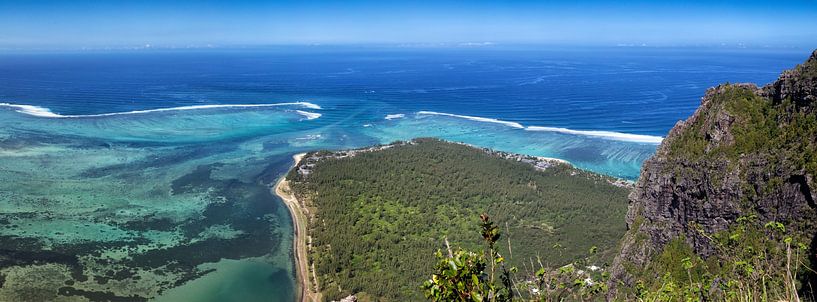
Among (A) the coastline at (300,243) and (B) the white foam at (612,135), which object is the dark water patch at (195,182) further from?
(B) the white foam at (612,135)

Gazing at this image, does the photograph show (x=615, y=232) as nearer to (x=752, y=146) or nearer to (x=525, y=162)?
(x=752, y=146)

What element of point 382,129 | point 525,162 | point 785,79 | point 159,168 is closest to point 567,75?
point 382,129

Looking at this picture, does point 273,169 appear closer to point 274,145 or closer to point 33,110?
point 274,145

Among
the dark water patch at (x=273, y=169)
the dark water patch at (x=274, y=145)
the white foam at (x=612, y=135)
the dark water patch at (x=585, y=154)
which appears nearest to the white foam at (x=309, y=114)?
the dark water patch at (x=274, y=145)

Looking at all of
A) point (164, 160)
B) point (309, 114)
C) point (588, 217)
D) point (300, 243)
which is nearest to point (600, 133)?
point (588, 217)

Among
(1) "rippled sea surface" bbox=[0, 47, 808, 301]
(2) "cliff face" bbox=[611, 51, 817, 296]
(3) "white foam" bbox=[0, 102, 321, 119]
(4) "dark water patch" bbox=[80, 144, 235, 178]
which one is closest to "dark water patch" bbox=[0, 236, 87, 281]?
(1) "rippled sea surface" bbox=[0, 47, 808, 301]
